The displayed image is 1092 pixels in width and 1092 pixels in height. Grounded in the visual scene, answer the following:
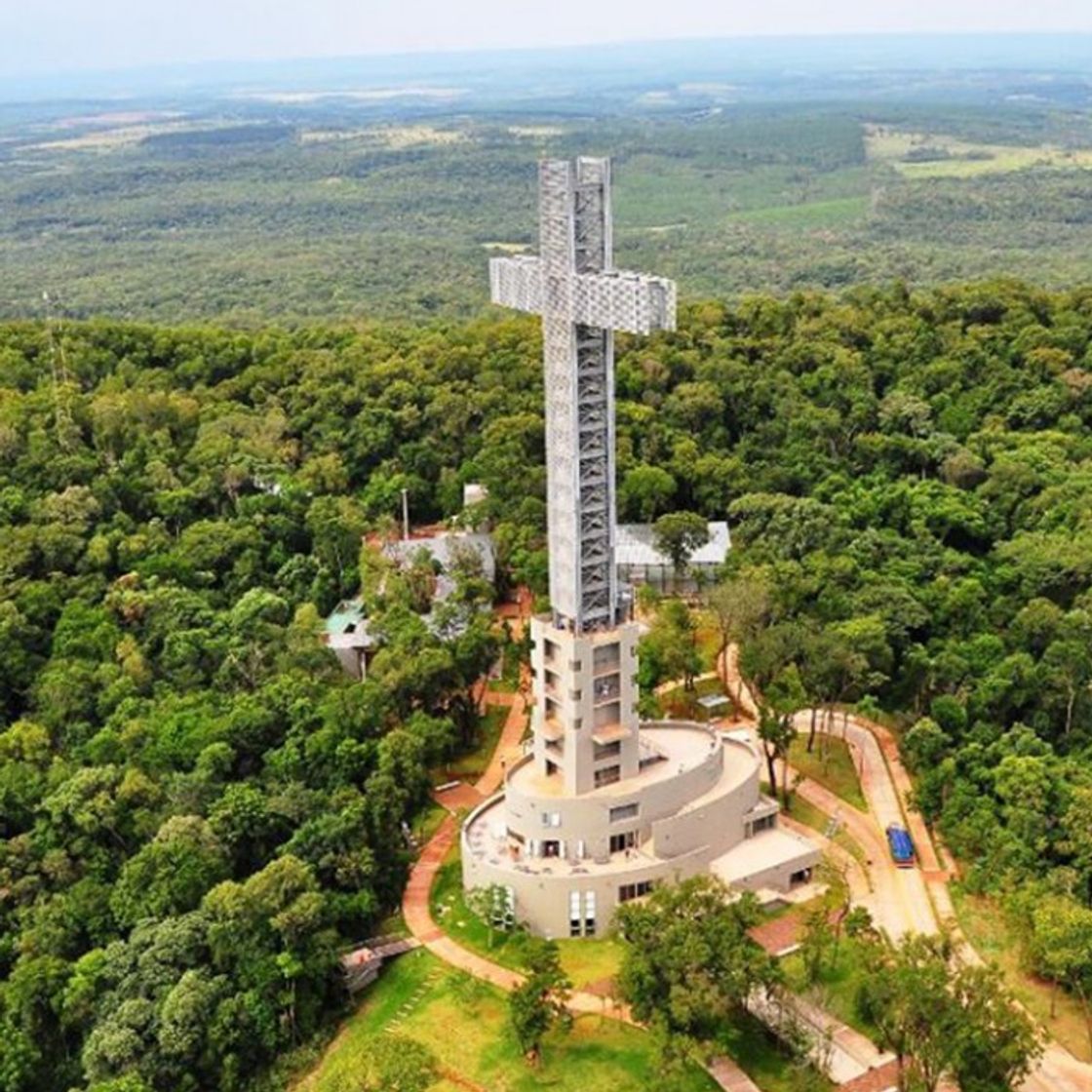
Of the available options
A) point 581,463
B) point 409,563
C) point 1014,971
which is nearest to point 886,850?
point 1014,971

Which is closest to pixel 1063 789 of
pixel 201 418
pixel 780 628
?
pixel 780 628

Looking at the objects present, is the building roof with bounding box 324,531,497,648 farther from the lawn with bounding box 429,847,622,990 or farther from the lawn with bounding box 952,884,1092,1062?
the lawn with bounding box 952,884,1092,1062

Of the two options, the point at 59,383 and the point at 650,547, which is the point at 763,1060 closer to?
the point at 650,547

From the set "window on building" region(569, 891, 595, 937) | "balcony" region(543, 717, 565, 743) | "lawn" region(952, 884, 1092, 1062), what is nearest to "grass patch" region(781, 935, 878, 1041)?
"lawn" region(952, 884, 1092, 1062)

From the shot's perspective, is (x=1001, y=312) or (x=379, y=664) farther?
(x=1001, y=312)

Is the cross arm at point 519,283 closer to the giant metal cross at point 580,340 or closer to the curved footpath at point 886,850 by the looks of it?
the giant metal cross at point 580,340

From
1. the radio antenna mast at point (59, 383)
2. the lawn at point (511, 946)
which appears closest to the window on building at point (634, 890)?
the lawn at point (511, 946)

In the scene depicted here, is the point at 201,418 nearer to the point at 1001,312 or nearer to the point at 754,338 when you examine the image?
the point at 754,338
